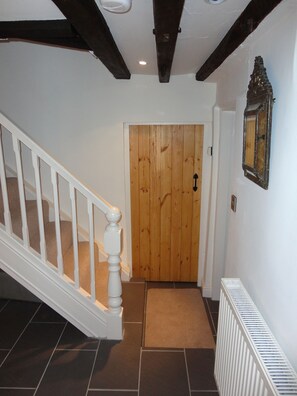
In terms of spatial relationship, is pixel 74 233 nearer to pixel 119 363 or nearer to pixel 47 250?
pixel 47 250

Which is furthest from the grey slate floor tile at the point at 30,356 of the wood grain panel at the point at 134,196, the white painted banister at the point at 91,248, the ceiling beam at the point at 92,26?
the ceiling beam at the point at 92,26

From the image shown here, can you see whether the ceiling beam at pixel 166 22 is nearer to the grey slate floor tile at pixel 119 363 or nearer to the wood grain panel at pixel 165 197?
the wood grain panel at pixel 165 197

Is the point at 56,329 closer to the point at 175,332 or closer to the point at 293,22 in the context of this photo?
the point at 175,332

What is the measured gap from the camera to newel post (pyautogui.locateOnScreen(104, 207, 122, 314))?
2098 millimetres

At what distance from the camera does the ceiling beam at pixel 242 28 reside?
3.84 ft

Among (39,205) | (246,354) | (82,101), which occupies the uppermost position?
(82,101)

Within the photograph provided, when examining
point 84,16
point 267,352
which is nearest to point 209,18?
point 84,16

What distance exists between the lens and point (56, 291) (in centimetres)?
220

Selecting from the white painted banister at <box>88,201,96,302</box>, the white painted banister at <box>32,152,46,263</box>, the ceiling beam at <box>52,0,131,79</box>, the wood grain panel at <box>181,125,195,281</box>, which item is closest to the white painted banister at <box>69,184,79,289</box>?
the white painted banister at <box>88,201,96,302</box>

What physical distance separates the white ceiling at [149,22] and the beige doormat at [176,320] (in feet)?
7.07

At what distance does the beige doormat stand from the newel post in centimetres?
44

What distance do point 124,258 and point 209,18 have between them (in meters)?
2.54

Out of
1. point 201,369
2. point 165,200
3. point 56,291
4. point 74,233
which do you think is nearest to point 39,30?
point 74,233

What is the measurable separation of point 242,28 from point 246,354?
149 centimetres
